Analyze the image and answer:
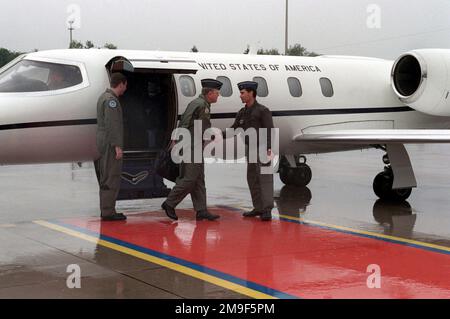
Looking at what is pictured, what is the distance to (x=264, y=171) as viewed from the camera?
9.75 metres

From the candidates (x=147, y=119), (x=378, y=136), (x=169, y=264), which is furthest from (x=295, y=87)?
(x=169, y=264)

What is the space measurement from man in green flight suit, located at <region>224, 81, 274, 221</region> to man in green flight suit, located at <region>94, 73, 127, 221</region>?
1.80 metres

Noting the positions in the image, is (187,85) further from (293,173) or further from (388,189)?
(388,189)

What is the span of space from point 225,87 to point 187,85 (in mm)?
732

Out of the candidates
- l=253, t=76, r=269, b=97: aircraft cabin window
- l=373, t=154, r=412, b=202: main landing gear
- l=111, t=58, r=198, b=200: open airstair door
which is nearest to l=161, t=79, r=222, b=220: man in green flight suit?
l=111, t=58, r=198, b=200: open airstair door

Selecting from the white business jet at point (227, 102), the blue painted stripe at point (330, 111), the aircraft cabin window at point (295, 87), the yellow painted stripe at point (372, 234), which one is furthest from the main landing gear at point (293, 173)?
the yellow painted stripe at point (372, 234)

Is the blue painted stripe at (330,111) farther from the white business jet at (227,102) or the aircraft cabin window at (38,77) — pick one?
the aircraft cabin window at (38,77)

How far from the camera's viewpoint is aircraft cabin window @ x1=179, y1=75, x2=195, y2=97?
11109 mm

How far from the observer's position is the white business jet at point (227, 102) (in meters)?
9.62

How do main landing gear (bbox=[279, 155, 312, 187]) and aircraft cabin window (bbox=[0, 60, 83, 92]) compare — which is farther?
main landing gear (bbox=[279, 155, 312, 187])

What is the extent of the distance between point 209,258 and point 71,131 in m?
3.45

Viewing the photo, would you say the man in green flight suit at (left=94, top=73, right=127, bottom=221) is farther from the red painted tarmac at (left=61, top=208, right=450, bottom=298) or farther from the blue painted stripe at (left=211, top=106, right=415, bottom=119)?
the blue painted stripe at (left=211, top=106, right=415, bottom=119)
